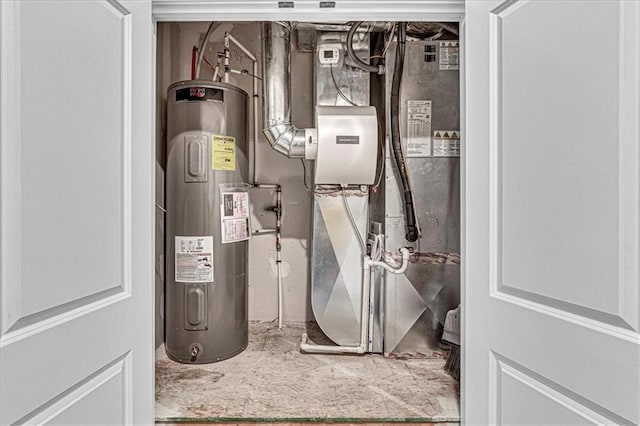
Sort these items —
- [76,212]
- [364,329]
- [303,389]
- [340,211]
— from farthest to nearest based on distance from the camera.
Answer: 1. [340,211]
2. [364,329]
3. [303,389]
4. [76,212]

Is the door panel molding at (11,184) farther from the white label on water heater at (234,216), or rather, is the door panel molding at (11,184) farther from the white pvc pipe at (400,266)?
the white pvc pipe at (400,266)

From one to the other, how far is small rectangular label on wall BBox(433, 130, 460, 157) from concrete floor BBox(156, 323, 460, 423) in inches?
43.2

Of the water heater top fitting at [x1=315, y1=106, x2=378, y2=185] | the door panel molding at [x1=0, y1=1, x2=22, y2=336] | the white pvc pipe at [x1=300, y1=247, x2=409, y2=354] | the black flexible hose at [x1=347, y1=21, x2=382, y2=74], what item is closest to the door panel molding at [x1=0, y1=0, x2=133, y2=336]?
the door panel molding at [x1=0, y1=1, x2=22, y2=336]

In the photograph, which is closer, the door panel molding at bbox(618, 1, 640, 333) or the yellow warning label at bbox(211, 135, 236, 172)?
the door panel molding at bbox(618, 1, 640, 333)

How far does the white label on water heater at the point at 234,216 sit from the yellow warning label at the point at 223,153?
0.49 ft

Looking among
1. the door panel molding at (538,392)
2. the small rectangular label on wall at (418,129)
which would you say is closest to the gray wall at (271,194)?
the small rectangular label on wall at (418,129)

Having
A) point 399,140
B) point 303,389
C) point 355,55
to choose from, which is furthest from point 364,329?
point 355,55

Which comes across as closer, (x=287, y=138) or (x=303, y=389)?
(x=303, y=389)

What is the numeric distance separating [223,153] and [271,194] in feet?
2.14

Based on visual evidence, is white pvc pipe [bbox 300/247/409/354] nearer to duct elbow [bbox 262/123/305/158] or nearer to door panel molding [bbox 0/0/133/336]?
duct elbow [bbox 262/123/305/158]

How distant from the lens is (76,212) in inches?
37.7

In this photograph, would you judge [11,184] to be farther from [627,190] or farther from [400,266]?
[400,266]

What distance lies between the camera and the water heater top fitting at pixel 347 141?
2.06 m

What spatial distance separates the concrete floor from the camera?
59.2 inches
